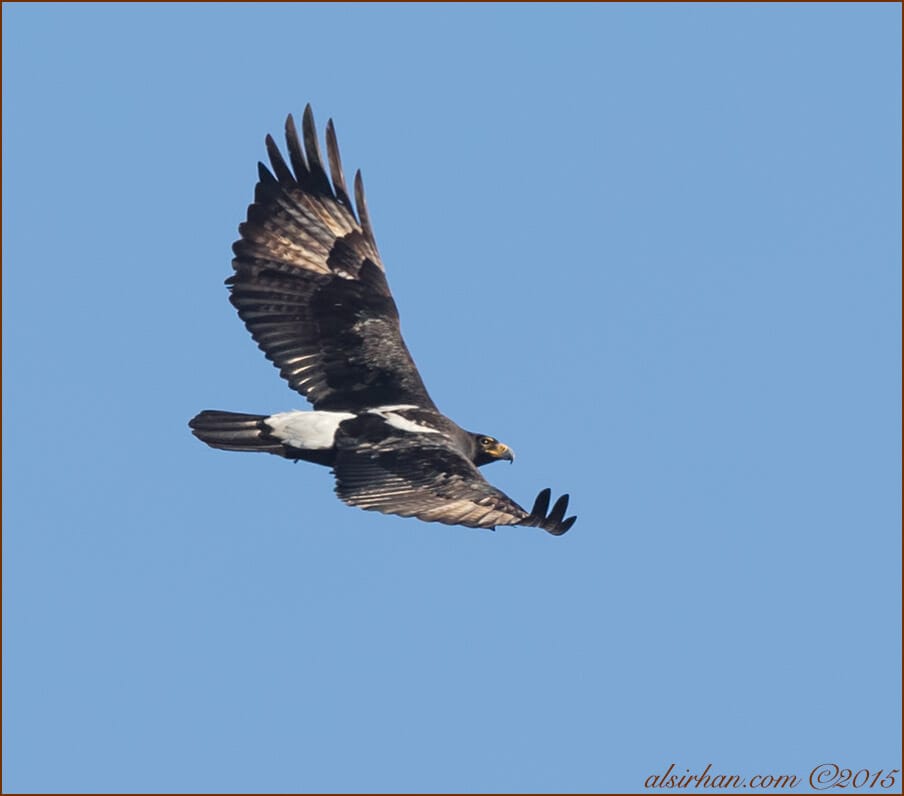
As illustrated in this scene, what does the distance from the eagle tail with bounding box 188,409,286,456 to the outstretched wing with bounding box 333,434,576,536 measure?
28.7 inches

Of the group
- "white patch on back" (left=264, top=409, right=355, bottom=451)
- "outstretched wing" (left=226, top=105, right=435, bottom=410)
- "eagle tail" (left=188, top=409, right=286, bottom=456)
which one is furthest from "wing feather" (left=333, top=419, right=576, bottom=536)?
"outstretched wing" (left=226, top=105, right=435, bottom=410)

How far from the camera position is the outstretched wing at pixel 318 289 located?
62.7 feet

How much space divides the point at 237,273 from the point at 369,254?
144 centimetres

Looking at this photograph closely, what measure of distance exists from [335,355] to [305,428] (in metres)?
1.36

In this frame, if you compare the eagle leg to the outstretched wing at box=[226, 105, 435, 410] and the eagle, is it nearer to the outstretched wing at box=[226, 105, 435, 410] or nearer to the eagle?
the eagle

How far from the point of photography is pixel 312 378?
19.2 meters

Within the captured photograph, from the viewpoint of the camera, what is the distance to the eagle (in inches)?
672

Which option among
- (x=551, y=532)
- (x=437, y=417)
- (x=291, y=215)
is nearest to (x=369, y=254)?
(x=291, y=215)

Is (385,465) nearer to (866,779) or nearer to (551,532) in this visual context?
(551,532)

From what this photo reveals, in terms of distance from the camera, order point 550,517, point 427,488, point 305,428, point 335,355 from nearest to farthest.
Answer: point 550,517 < point 427,488 < point 305,428 < point 335,355

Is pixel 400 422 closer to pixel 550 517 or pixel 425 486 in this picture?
pixel 425 486

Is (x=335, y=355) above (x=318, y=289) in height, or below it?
below

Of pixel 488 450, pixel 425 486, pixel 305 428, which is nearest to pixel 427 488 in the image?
pixel 425 486

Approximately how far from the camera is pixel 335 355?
19.3m
